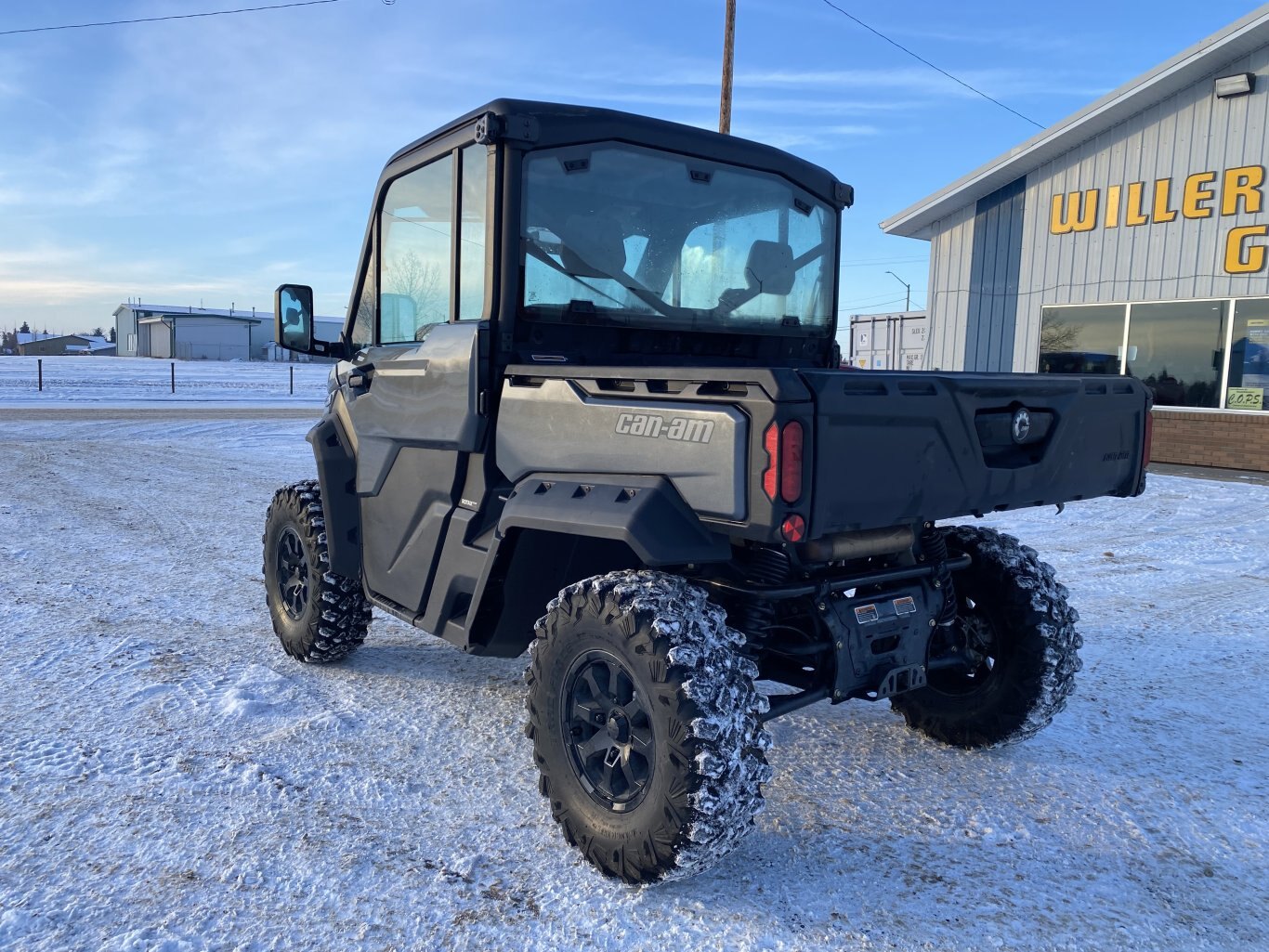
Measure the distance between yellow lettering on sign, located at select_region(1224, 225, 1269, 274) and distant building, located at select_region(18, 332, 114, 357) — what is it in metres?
107

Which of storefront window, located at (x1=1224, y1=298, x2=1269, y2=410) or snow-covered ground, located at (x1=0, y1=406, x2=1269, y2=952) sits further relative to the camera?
storefront window, located at (x1=1224, y1=298, x2=1269, y2=410)

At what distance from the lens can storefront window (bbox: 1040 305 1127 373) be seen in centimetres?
1459

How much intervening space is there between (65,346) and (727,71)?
381 feet

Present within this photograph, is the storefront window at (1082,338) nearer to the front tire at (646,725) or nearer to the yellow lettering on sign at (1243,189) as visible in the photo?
the yellow lettering on sign at (1243,189)

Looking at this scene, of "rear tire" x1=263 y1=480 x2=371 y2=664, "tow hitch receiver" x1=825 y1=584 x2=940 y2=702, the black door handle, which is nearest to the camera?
"tow hitch receiver" x1=825 y1=584 x2=940 y2=702

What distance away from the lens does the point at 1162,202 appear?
542 inches

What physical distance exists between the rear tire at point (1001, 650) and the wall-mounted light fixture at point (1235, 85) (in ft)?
40.5

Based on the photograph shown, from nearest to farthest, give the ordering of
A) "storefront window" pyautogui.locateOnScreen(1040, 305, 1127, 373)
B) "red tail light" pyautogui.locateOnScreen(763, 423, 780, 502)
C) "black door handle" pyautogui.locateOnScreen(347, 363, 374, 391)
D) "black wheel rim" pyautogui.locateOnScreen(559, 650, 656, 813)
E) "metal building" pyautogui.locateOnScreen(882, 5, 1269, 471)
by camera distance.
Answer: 1. "red tail light" pyautogui.locateOnScreen(763, 423, 780, 502)
2. "black wheel rim" pyautogui.locateOnScreen(559, 650, 656, 813)
3. "black door handle" pyautogui.locateOnScreen(347, 363, 374, 391)
4. "metal building" pyautogui.locateOnScreen(882, 5, 1269, 471)
5. "storefront window" pyautogui.locateOnScreen(1040, 305, 1127, 373)

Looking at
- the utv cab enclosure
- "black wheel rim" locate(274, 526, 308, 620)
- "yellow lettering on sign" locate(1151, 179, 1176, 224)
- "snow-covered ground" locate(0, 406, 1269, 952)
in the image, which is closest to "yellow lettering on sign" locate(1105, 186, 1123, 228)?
"yellow lettering on sign" locate(1151, 179, 1176, 224)

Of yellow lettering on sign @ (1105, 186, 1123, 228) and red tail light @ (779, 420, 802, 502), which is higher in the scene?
yellow lettering on sign @ (1105, 186, 1123, 228)

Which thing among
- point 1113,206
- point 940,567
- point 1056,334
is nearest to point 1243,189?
point 1113,206

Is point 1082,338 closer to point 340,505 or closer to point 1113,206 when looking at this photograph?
point 1113,206

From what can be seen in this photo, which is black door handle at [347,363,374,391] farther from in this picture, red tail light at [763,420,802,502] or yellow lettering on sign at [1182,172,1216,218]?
yellow lettering on sign at [1182,172,1216,218]

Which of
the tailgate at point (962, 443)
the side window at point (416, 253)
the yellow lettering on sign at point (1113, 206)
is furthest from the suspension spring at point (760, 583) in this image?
the yellow lettering on sign at point (1113, 206)
